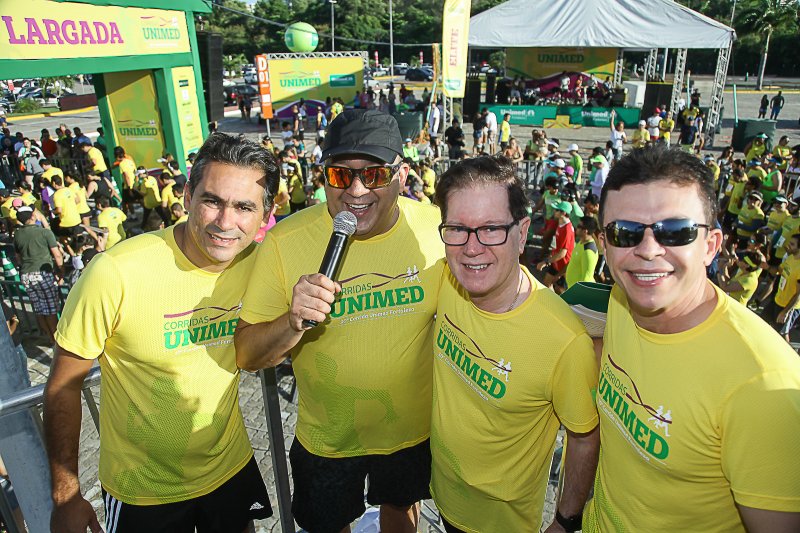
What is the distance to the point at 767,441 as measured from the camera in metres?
1.45

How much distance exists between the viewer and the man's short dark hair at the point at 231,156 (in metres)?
2.27

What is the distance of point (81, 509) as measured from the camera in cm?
218

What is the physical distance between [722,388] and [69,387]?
7.61ft

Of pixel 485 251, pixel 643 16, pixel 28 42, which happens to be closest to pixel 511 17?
pixel 643 16

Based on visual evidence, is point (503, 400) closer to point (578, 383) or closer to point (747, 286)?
point (578, 383)

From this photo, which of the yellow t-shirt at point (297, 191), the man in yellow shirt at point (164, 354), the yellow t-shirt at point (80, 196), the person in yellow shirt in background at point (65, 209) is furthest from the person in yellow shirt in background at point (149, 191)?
the man in yellow shirt at point (164, 354)

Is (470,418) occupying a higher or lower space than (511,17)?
A: lower

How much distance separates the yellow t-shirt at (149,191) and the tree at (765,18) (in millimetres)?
44986

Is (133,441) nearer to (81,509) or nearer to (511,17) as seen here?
(81,509)

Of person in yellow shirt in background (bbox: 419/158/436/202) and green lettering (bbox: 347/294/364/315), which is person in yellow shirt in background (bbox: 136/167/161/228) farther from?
green lettering (bbox: 347/294/364/315)

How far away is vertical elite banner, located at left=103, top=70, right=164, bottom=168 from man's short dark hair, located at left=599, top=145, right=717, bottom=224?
13011 millimetres

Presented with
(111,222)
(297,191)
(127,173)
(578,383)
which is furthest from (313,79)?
(578,383)

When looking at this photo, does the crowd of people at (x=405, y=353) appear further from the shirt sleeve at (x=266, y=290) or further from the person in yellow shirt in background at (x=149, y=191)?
the person in yellow shirt in background at (x=149, y=191)

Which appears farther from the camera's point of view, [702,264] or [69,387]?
[69,387]
